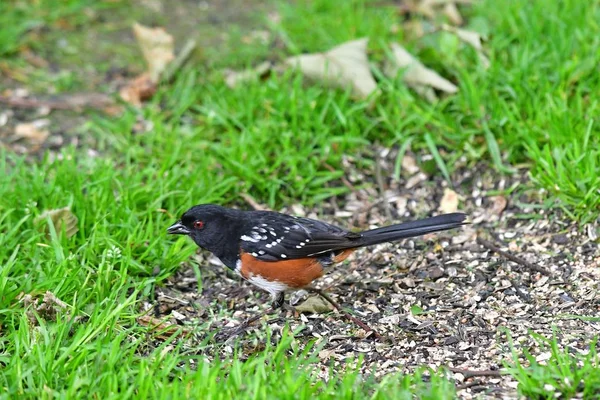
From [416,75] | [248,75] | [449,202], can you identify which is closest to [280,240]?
[449,202]

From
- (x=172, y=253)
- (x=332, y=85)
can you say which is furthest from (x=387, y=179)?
(x=172, y=253)

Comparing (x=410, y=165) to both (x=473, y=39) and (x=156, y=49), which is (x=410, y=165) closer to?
(x=473, y=39)

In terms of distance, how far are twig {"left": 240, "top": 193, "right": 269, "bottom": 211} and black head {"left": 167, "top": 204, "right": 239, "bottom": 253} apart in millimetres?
888

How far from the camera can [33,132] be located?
6660 millimetres

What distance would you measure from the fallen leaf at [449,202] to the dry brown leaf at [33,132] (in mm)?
3070

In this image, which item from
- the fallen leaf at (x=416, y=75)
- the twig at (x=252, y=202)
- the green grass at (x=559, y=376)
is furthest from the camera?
the fallen leaf at (x=416, y=75)

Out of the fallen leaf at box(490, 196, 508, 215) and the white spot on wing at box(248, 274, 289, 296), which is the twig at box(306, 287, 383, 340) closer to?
the white spot on wing at box(248, 274, 289, 296)

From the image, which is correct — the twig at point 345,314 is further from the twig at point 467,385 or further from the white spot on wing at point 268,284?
the twig at point 467,385

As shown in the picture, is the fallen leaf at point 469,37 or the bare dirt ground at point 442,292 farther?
the fallen leaf at point 469,37

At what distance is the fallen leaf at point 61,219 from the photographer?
200 inches

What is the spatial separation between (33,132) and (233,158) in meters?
1.78

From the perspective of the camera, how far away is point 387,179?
6.07 meters

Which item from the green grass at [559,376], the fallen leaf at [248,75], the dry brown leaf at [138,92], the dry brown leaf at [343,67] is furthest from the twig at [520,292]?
the dry brown leaf at [138,92]

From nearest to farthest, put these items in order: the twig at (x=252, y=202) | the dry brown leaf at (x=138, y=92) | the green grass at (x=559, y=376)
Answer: the green grass at (x=559, y=376), the twig at (x=252, y=202), the dry brown leaf at (x=138, y=92)
